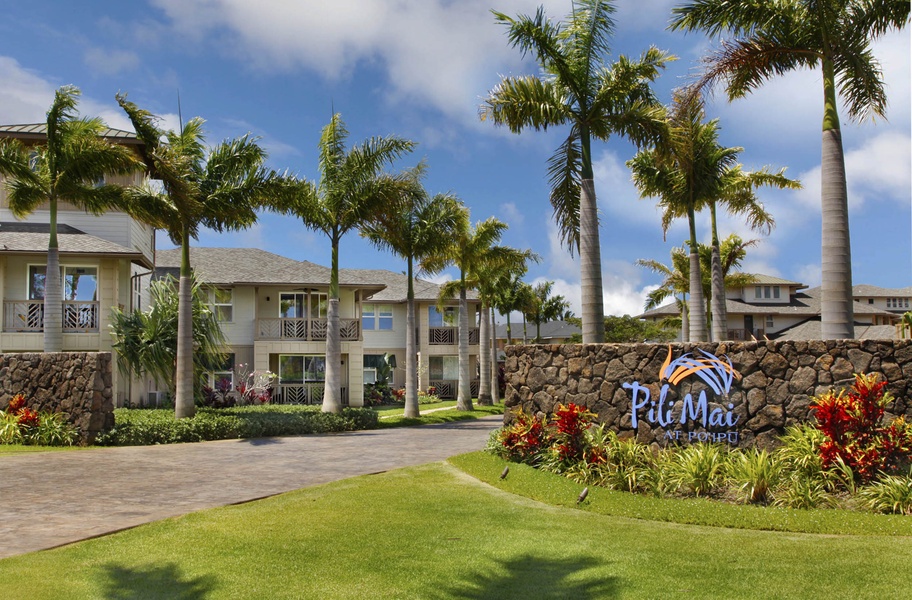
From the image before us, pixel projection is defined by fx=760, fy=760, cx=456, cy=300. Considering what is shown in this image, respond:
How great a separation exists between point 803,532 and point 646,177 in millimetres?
17840

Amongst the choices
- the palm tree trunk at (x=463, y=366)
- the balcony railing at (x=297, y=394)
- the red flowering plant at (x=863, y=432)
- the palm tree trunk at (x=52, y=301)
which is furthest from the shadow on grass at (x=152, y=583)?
the balcony railing at (x=297, y=394)

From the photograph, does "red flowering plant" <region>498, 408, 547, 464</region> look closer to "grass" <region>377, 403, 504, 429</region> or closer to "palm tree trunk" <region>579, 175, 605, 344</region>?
"palm tree trunk" <region>579, 175, 605, 344</region>

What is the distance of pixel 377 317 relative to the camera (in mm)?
42844

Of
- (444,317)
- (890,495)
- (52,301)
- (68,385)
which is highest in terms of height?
(444,317)

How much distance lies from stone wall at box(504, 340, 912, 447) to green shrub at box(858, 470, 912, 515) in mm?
1162

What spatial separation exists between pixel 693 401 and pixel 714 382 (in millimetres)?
459

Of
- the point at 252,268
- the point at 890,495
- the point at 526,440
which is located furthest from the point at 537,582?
the point at 252,268

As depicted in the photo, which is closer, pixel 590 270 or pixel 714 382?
pixel 714 382

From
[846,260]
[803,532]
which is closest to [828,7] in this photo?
[846,260]

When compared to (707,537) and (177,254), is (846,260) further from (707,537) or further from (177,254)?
(177,254)

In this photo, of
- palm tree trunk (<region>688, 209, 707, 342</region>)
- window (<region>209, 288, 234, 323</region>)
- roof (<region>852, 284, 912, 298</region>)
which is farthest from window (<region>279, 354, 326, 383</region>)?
roof (<region>852, 284, 912, 298</region>)

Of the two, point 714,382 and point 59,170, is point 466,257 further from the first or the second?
point 714,382

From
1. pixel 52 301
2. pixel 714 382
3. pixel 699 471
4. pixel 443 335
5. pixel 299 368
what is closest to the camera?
pixel 699 471

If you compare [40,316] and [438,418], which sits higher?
[40,316]
